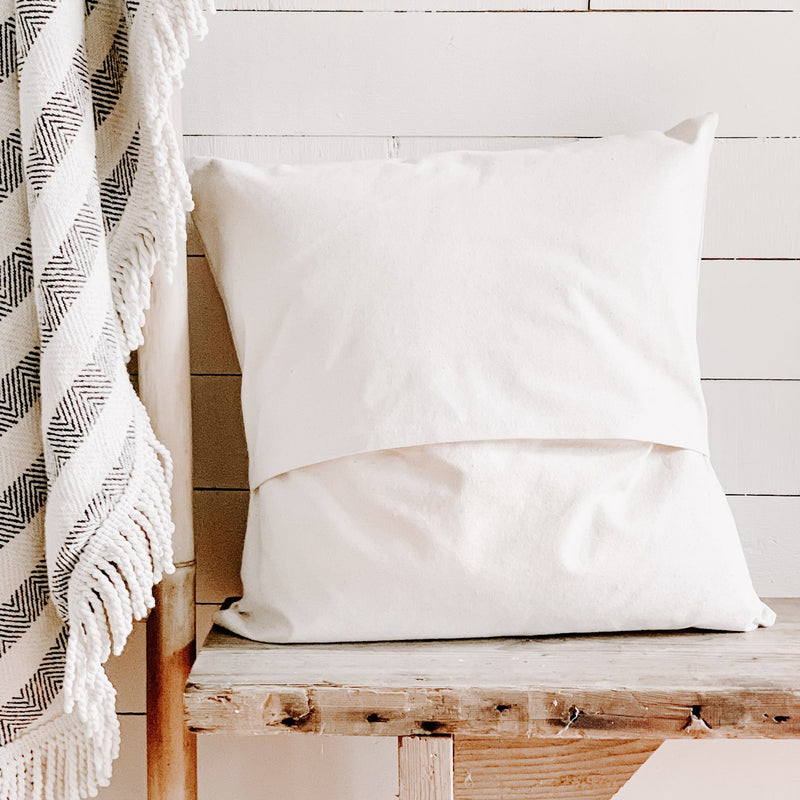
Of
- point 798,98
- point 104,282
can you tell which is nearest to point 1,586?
point 104,282

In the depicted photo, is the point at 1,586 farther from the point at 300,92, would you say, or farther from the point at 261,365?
the point at 300,92

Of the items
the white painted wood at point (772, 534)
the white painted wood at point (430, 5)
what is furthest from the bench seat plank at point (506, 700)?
the white painted wood at point (430, 5)

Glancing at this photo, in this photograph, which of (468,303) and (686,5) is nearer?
(468,303)

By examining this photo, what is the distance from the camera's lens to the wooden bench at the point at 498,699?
0.55 m

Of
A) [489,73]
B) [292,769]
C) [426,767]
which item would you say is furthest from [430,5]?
[292,769]

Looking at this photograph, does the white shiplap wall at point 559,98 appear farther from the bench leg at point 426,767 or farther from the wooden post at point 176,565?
the bench leg at point 426,767

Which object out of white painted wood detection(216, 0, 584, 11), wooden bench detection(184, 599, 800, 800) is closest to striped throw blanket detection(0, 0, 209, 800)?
wooden bench detection(184, 599, 800, 800)

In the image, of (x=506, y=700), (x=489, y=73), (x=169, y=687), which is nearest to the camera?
(x=506, y=700)

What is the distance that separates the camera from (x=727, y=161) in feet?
2.61

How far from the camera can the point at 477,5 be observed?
2.57 ft

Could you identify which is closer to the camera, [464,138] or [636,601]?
[636,601]

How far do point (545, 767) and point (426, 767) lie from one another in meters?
0.11

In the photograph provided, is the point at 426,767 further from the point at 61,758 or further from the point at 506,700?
the point at 61,758

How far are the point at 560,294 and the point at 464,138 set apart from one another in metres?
0.24
